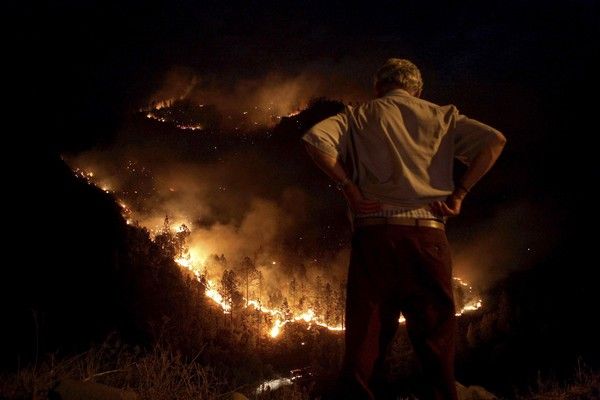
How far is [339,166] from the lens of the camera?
246 centimetres

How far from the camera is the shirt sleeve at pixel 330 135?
7.89 ft

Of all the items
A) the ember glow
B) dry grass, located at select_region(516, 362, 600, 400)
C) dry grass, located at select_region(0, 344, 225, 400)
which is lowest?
dry grass, located at select_region(516, 362, 600, 400)

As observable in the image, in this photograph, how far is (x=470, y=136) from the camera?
254cm

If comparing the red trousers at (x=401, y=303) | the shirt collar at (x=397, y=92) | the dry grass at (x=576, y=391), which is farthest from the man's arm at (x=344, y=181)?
the dry grass at (x=576, y=391)

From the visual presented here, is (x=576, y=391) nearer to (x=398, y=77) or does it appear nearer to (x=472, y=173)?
(x=472, y=173)

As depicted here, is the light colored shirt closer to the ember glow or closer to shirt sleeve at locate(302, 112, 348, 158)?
shirt sleeve at locate(302, 112, 348, 158)

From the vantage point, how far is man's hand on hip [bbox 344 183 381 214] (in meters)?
2.41

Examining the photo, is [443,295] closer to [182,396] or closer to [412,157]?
[412,157]

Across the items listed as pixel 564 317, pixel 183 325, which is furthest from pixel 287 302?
pixel 564 317

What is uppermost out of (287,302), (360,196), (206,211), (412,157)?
(206,211)

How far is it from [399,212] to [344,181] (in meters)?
0.33

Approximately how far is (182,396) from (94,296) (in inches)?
1780

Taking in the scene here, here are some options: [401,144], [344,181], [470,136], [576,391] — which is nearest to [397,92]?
[401,144]

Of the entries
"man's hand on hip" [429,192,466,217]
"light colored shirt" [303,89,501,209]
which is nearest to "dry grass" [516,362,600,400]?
"man's hand on hip" [429,192,466,217]
